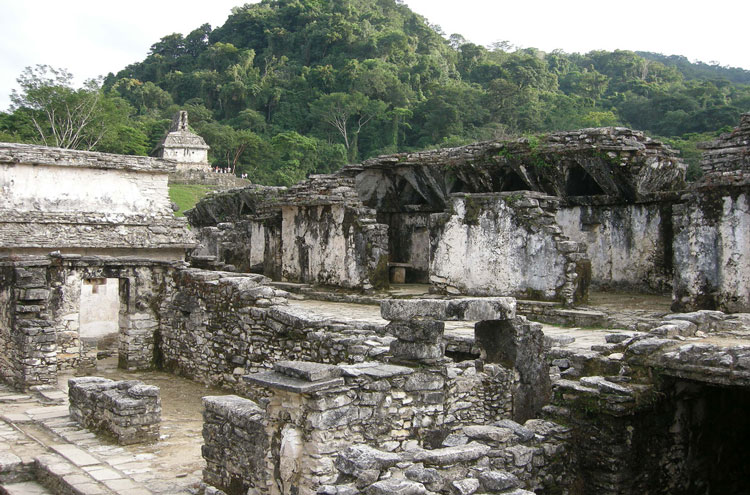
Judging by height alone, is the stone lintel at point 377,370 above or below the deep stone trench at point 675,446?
above

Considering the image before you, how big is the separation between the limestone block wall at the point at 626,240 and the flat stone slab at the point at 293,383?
10.7 m

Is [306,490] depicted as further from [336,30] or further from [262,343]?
[336,30]

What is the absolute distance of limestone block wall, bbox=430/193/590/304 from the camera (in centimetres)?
1334

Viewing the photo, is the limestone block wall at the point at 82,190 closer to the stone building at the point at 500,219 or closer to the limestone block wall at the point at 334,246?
the stone building at the point at 500,219

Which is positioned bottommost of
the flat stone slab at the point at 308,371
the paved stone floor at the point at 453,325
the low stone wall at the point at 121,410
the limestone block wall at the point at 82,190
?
the low stone wall at the point at 121,410

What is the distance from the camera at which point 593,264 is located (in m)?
16.2

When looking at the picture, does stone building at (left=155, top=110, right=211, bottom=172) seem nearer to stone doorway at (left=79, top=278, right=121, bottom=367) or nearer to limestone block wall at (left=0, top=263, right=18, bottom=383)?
stone doorway at (left=79, top=278, right=121, bottom=367)

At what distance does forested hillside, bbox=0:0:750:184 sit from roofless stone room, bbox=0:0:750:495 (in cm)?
2156

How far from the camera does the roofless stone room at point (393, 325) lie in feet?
21.6

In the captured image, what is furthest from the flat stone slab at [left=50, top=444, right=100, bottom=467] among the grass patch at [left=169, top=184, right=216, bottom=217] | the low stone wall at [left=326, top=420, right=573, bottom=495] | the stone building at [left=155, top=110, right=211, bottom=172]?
the stone building at [left=155, top=110, right=211, bottom=172]

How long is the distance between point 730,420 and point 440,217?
25.5 ft

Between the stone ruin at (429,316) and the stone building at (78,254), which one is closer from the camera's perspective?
the stone ruin at (429,316)

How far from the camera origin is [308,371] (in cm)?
593

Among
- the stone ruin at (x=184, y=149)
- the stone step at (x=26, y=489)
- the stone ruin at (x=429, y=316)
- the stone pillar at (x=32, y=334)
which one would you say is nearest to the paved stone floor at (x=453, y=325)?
the stone ruin at (x=429, y=316)
